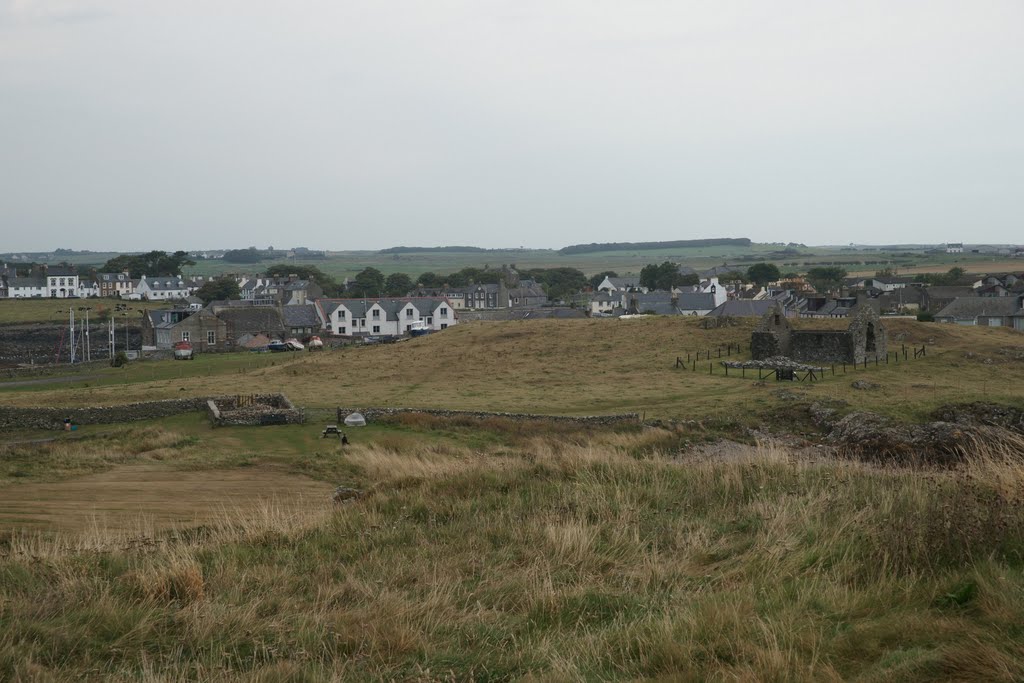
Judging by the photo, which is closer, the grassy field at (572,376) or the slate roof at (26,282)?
the grassy field at (572,376)

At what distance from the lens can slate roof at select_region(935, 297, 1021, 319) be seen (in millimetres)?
83438

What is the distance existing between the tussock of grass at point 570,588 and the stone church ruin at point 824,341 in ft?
129

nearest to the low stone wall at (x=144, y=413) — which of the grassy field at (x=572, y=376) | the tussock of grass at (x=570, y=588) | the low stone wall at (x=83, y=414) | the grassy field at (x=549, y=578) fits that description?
the low stone wall at (x=83, y=414)

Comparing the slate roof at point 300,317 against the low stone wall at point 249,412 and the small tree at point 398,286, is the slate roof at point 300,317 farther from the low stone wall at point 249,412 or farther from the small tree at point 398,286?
the small tree at point 398,286

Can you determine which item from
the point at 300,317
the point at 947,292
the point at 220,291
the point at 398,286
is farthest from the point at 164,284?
the point at 947,292

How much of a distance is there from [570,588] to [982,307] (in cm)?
8906

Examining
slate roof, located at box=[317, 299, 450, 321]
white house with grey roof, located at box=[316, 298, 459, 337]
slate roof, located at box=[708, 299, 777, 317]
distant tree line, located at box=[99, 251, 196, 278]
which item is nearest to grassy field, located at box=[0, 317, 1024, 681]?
slate roof, located at box=[708, 299, 777, 317]

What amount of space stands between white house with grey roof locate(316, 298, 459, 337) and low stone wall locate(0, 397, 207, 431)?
2535 inches

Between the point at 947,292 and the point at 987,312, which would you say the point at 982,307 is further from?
the point at 947,292

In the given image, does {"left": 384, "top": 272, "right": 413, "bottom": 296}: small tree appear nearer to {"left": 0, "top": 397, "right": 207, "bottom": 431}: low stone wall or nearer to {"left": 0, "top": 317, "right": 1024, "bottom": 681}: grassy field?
{"left": 0, "top": 397, "right": 207, "bottom": 431}: low stone wall

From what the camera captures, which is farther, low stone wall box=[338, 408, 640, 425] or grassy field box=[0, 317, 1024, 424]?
grassy field box=[0, 317, 1024, 424]

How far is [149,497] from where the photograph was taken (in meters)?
19.9

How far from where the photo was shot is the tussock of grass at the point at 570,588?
667 cm

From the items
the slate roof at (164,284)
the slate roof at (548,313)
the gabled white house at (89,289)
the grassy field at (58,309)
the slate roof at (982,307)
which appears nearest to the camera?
the slate roof at (982,307)
